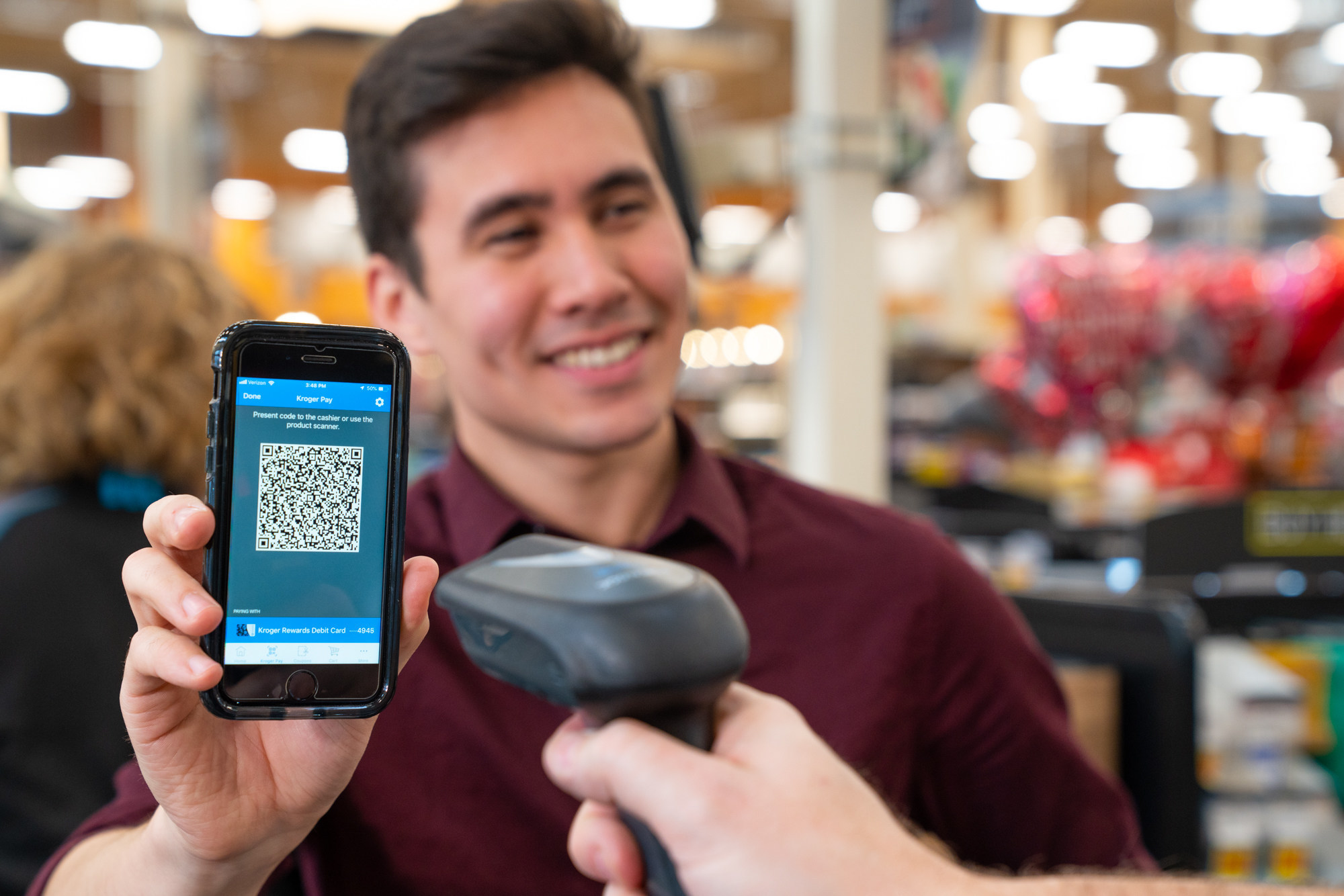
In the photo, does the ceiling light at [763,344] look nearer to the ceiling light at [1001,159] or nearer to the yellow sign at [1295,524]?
the ceiling light at [1001,159]

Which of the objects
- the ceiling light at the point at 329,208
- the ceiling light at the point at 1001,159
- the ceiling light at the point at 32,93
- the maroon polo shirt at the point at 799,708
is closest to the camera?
the maroon polo shirt at the point at 799,708

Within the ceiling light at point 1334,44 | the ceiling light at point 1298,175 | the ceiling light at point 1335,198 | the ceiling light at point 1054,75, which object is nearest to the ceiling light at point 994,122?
the ceiling light at point 1054,75

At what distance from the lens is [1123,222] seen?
59.2ft

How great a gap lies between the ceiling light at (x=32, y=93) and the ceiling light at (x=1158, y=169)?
12.6 m

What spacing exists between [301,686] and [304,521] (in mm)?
78

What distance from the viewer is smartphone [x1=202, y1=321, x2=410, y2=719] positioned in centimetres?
52

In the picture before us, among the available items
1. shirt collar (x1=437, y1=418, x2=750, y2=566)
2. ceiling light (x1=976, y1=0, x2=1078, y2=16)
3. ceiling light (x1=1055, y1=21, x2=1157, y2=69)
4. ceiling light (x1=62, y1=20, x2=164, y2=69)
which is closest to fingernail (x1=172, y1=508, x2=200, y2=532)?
shirt collar (x1=437, y1=418, x2=750, y2=566)

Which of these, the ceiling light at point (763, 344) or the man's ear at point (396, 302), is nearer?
the man's ear at point (396, 302)

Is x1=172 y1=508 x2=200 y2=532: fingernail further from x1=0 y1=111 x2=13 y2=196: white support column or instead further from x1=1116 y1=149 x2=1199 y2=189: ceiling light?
x1=1116 y1=149 x2=1199 y2=189: ceiling light

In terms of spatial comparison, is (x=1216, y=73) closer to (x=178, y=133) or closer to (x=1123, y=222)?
(x=1123, y=222)

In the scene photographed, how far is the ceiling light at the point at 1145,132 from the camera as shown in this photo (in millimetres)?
13406

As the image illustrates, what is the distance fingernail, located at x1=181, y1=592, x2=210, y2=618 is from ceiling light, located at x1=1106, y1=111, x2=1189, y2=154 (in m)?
14.1

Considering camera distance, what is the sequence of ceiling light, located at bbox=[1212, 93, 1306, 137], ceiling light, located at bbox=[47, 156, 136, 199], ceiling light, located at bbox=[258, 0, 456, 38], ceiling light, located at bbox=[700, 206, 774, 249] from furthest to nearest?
1. ceiling light, located at bbox=[47, 156, 136, 199]
2. ceiling light, located at bbox=[700, 206, 774, 249]
3. ceiling light, located at bbox=[1212, 93, 1306, 137]
4. ceiling light, located at bbox=[258, 0, 456, 38]

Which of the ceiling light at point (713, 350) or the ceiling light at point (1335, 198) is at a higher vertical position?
the ceiling light at point (1335, 198)
